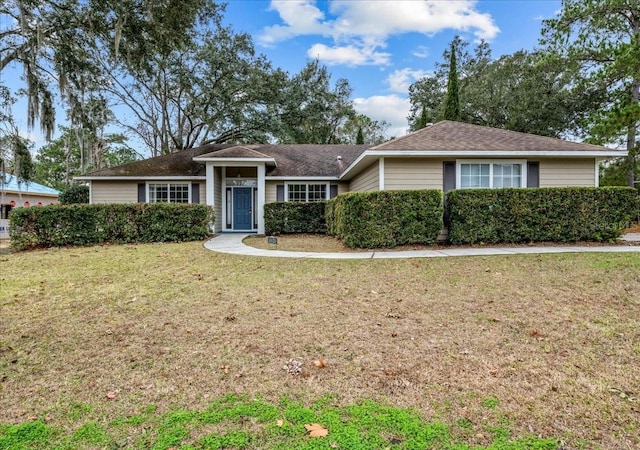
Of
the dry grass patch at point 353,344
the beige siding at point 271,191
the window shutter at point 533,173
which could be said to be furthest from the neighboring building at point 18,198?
the window shutter at point 533,173

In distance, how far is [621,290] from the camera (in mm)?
4645

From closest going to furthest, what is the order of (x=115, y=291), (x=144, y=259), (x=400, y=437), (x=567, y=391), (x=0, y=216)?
(x=400, y=437) < (x=567, y=391) < (x=115, y=291) < (x=144, y=259) < (x=0, y=216)

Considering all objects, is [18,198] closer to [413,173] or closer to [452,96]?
[413,173]

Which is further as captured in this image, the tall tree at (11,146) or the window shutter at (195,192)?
the window shutter at (195,192)

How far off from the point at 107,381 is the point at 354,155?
16281 mm

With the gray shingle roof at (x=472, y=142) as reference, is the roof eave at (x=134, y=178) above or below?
below

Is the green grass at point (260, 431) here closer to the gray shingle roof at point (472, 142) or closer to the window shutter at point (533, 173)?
the gray shingle roof at point (472, 142)

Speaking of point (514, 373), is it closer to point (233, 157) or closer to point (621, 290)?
point (621, 290)

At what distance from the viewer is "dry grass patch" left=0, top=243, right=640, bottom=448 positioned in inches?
95.1

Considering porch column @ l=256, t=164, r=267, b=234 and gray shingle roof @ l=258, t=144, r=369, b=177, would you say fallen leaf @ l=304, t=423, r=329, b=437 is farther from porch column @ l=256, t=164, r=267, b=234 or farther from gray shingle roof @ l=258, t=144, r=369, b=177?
gray shingle roof @ l=258, t=144, r=369, b=177

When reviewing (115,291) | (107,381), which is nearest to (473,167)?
(115,291)

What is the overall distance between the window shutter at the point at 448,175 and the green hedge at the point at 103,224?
25.8ft

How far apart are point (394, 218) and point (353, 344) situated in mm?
5852

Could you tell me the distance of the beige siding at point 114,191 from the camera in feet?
49.5
